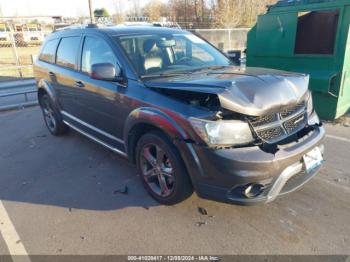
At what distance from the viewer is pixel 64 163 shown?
4582mm

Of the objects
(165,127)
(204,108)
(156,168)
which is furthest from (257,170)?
(156,168)

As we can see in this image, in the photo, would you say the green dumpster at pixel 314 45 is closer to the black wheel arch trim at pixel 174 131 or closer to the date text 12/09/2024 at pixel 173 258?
the black wheel arch trim at pixel 174 131

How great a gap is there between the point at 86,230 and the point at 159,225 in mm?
714

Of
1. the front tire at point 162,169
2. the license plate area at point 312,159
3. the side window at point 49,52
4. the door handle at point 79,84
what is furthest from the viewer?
the side window at point 49,52

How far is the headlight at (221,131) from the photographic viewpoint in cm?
255

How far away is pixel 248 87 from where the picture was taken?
2.69m

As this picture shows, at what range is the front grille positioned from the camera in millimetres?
2660

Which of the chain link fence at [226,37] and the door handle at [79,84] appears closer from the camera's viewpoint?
the door handle at [79,84]

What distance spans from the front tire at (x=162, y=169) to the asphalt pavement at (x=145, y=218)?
0.56 feet

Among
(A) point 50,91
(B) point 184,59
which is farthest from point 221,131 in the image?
(A) point 50,91

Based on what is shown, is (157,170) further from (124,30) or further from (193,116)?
(124,30)

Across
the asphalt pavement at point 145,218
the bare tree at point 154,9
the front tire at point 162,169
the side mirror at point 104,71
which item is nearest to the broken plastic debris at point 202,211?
the asphalt pavement at point 145,218

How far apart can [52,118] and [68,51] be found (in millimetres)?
1553

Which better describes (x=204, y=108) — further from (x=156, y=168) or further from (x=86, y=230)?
(x=86, y=230)
